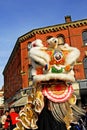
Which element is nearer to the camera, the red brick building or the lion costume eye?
the lion costume eye

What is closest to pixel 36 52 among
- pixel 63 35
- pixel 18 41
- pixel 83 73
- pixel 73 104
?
pixel 73 104

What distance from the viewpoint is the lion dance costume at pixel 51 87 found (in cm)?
554

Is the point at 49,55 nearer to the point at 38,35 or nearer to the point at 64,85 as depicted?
the point at 64,85

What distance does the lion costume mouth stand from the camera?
18.2 ft

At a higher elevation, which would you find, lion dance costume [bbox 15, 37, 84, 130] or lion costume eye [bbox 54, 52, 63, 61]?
lion costume eye [bbox 54, 52, 63, 61]

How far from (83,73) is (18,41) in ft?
29.7

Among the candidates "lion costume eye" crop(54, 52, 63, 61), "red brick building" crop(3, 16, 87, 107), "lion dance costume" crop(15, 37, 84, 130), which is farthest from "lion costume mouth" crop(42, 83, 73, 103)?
"red brick building" crop(3, 16, 87, 107)

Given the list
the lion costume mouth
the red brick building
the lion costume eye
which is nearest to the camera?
the lion costume mouth

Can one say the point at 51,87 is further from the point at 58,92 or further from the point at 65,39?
the point at 65,39

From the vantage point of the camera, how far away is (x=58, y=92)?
561 cm

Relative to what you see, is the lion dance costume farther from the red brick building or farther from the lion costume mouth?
the red brick building

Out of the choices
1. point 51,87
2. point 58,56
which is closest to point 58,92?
point 51,87

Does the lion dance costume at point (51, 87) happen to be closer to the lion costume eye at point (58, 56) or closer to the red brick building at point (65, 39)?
the lion costume eye at point (58, 56)

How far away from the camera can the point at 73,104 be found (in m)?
5.84
